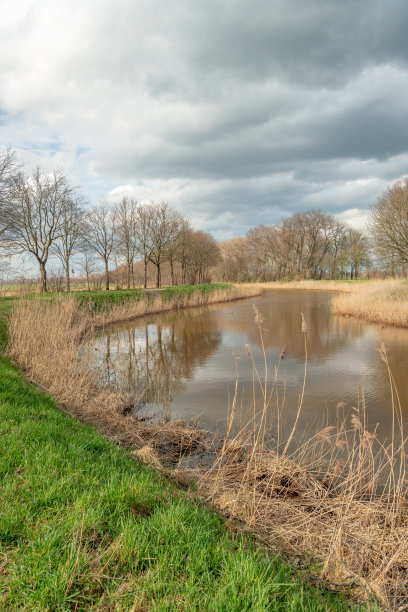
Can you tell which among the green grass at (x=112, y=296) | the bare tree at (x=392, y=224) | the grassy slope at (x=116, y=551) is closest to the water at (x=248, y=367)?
the grassy slope at (x=116, y=551)

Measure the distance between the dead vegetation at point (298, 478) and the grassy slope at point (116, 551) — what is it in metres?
0.38

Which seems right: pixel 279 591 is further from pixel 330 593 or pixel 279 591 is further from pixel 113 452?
pixel 113 452

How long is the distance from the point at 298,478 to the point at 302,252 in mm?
53318

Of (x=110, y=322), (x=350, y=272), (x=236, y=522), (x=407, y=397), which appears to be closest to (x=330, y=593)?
(x=236, y=522)

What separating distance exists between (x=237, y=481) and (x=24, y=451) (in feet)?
6.58

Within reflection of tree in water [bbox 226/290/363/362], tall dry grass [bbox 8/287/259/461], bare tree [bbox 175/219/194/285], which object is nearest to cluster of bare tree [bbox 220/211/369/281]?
bare tree [bbox 175/219/194/285]

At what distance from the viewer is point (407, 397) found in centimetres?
629

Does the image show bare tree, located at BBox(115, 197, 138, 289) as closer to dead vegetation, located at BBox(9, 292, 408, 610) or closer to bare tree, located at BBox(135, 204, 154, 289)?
bare tree, located at BBox(135, 204, 154, 289)

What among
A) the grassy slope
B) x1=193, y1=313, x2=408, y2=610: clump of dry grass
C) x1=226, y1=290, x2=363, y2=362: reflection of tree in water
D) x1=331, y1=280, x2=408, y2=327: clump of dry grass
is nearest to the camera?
the grassy slope

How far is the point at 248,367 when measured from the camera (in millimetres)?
8641

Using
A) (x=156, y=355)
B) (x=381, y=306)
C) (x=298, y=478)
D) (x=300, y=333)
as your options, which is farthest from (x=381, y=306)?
(x=298, y=478)

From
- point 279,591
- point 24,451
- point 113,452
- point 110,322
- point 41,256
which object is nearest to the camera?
point 279,591

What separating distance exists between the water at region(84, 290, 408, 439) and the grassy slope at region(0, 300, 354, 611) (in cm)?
215

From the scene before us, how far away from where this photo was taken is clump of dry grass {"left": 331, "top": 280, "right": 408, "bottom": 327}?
44.5 feet
